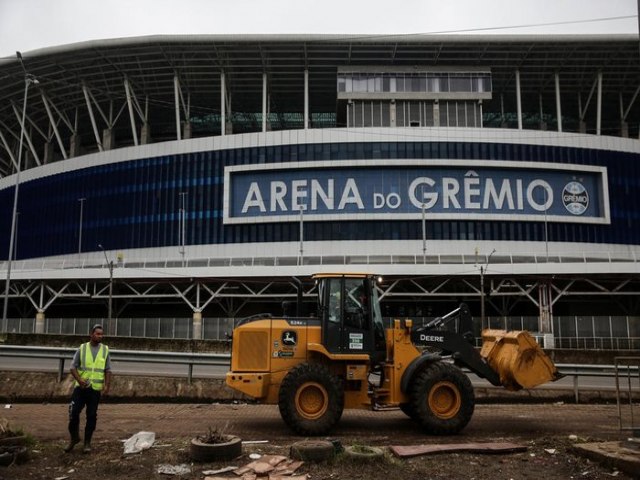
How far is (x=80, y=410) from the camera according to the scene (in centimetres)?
885

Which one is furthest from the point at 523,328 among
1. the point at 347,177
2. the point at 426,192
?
the point at 347,177

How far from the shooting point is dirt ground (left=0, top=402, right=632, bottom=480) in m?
7.86

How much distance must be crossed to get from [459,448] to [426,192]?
144ft

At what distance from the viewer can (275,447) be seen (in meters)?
9.05

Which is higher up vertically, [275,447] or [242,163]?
[242,163]

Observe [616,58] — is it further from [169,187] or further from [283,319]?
[283,319]

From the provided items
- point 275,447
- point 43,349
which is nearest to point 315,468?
point 275,447

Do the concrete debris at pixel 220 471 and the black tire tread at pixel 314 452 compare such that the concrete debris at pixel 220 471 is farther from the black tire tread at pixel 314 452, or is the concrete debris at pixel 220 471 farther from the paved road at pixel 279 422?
the paved road at pixel 279 422

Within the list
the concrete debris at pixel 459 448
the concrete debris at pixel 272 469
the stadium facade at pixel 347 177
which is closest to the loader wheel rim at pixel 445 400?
the concrete debris at pixel 459 448

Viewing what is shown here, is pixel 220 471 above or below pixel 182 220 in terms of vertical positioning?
below

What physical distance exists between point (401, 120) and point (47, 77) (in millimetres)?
34909

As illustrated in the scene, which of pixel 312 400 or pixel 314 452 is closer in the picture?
pixel 314 452

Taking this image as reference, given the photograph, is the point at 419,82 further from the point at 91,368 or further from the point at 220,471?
the point at 220,471

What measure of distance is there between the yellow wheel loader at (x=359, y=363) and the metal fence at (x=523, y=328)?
22028mm
